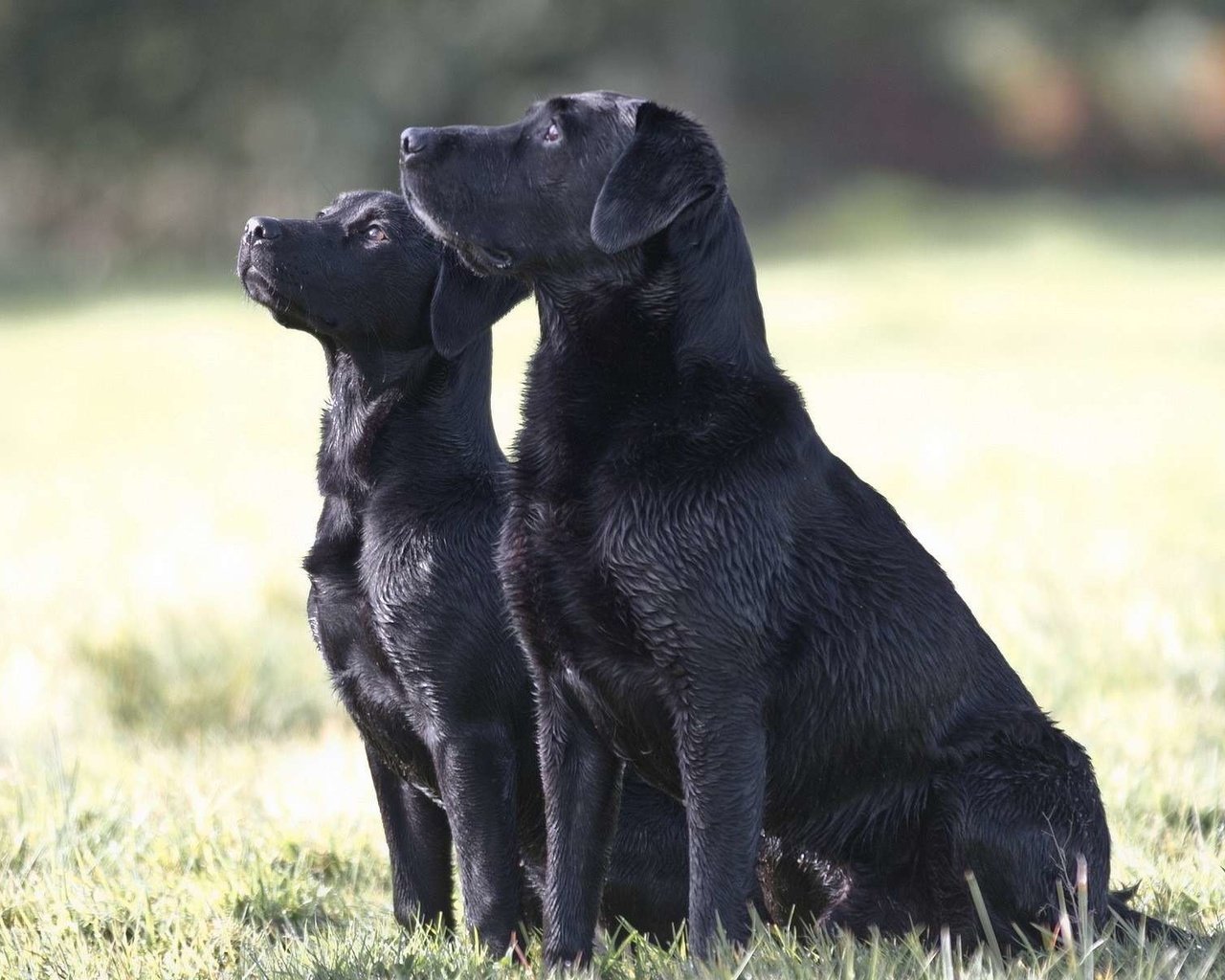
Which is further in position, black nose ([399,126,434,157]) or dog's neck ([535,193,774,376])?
black nose ([399,126,434,157])

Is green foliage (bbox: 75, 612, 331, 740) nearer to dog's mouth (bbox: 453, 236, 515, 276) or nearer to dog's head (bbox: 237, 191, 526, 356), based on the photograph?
dog's head (bbox: 237, 191, 526, 356)

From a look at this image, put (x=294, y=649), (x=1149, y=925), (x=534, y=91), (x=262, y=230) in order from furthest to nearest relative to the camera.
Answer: (x=534, y=91) → (x=294, y=649) → (x=262, y=230) → (x=1149, y=925)

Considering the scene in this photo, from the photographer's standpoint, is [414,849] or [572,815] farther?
[414,849]

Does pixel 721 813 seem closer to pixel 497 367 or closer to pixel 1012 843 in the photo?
pixel 1012 843

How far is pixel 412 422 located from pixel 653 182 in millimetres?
943

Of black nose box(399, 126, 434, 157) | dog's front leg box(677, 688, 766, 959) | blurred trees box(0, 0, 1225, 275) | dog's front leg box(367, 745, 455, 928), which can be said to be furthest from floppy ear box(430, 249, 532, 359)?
blurred trees box(0, 0, 1225, 275)

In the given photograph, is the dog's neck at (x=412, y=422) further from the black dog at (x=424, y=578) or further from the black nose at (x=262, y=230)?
the black nose at (x=262, y=230)

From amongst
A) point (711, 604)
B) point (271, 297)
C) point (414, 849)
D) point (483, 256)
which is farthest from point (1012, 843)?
point (271, 297)

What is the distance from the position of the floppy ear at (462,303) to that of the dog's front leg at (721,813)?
1.17 metres

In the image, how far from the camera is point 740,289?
3.39m

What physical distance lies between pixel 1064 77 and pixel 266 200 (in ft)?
63.7

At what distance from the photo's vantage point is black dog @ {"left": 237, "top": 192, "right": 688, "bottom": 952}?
11.9 ft

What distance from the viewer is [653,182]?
3285 mm

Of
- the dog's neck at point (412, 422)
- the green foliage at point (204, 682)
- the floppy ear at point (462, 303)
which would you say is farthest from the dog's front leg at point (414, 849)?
the green foliage at point (204, 682)
